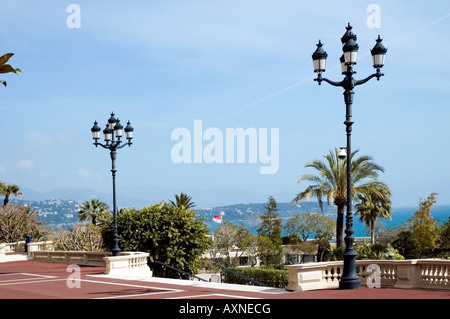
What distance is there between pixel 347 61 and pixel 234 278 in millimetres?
32637

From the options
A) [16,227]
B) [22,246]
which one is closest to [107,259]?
[22,246]

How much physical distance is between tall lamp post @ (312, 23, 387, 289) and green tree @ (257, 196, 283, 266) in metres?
42.7

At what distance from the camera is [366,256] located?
90.7 ft

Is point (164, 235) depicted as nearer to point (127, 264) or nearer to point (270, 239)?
point (127, 264)

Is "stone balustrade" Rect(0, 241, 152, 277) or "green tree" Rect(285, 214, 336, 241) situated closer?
"stone balustrade" Rect(0, 241, 152, 277)

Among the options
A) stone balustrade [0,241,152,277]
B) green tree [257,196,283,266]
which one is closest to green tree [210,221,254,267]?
green tree [257,196,283,266]

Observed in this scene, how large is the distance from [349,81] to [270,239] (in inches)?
2087

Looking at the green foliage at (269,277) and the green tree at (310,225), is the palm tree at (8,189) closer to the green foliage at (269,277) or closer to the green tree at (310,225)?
the green tree at (310,225)

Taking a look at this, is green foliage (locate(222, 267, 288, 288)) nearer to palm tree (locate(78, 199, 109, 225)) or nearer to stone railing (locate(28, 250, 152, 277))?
stone railing (locate(28, 250, 152, 277))

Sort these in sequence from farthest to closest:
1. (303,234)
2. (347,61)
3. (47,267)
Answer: (303,234)
(47,267)
(347,61)

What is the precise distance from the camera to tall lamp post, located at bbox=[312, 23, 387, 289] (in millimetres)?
18000
